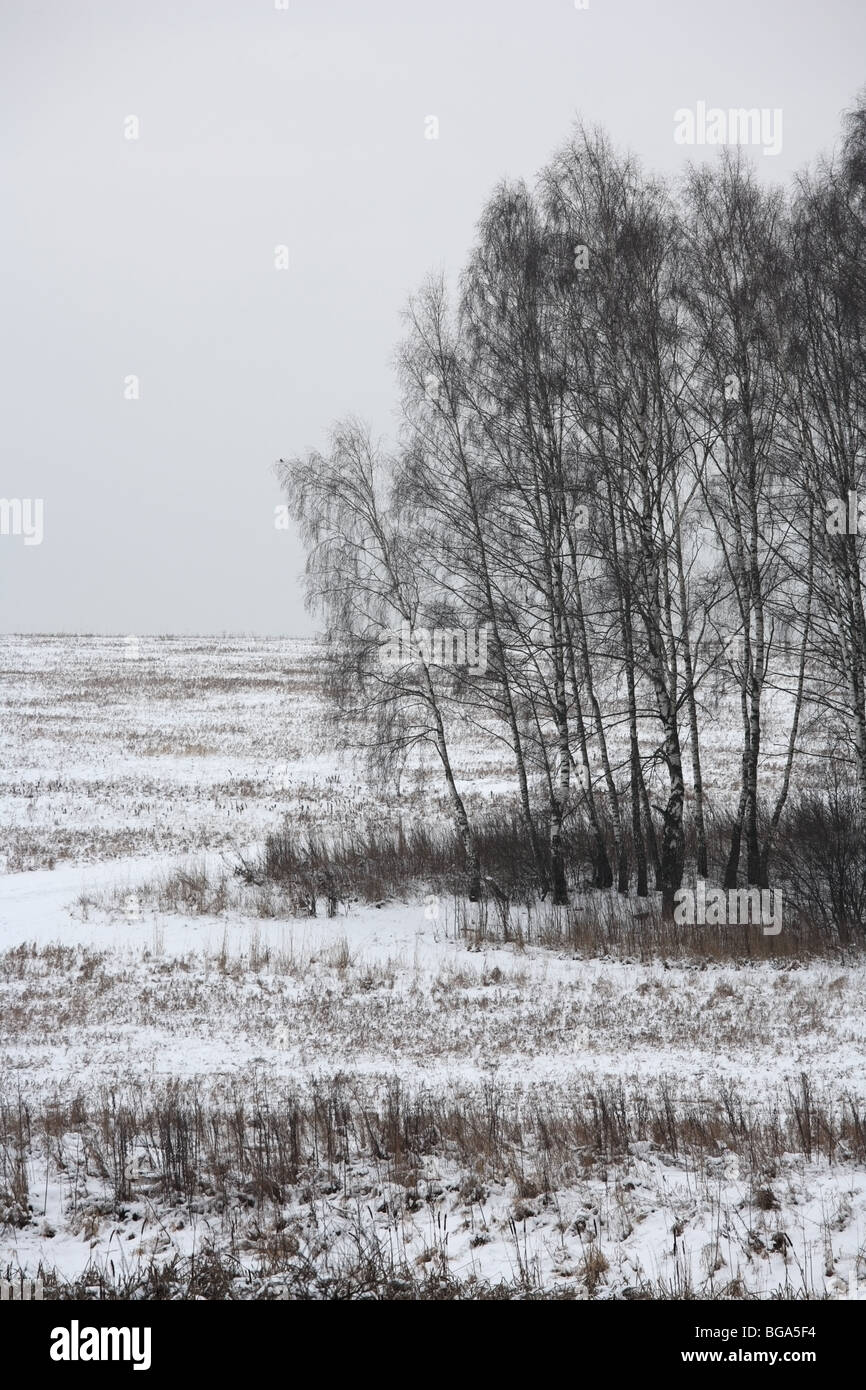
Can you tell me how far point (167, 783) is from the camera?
2952cm

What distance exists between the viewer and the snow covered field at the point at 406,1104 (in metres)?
5.70

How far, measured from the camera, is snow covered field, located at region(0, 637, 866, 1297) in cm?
570

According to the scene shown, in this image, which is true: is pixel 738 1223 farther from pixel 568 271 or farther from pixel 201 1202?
pixel 568 271

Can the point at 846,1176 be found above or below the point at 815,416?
below

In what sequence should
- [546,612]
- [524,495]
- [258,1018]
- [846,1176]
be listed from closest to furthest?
[846,1176], [258,1018], [524,495], [546,612]

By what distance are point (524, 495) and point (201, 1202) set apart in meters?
12.8

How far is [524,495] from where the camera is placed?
16469mm

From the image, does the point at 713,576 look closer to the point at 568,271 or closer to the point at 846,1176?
the point at 568,271

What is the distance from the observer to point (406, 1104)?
7781 millimetres

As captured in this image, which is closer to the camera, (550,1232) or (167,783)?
(550,1232)
